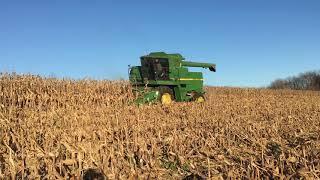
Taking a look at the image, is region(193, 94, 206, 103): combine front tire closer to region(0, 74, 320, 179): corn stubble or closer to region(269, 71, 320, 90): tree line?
region(0, 74, 320, 179): corn stubble

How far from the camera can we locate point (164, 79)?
1756 centimetres

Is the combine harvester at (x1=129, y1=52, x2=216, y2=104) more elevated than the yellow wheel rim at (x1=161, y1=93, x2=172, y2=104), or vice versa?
the combine harvester at (x1=129, y1=52, x2=216, y2=104)

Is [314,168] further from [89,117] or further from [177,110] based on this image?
[177,110]

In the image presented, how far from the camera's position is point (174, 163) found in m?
6.20

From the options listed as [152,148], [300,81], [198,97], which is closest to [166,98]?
[198,97]

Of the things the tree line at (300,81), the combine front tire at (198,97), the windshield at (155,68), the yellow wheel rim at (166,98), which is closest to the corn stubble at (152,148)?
the yellow wheel rim at (166,98)

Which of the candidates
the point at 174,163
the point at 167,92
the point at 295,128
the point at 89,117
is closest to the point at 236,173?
the point at 174,163

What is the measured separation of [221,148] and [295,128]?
8.30 ft

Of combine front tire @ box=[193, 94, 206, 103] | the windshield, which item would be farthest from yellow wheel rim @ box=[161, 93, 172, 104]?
combine front tire @ box=[193, 94, 206, 103]

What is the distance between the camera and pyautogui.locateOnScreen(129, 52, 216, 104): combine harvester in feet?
54.0

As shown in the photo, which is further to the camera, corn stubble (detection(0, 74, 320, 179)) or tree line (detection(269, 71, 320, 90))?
tree line (detection(269, 71, 320, 90))

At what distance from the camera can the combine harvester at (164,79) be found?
54.0ft

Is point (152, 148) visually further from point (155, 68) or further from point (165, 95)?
point (155, 68)

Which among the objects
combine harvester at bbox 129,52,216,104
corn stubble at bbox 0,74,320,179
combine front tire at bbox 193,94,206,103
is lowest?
corn stubble at bbox 0,74,320,179
